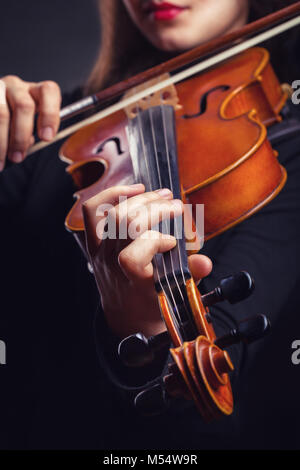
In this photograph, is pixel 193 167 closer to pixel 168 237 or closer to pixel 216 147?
pixel 216 147

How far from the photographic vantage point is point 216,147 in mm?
546

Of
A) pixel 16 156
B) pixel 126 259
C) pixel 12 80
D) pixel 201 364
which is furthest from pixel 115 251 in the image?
pixel 12 80

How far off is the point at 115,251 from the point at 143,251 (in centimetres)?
5

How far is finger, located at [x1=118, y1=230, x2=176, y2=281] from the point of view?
1.23ft

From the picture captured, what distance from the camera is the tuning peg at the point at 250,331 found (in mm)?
339

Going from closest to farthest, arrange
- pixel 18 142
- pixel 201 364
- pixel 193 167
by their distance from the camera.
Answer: pixel 201 364
pixel 193 167
pixel 18 142

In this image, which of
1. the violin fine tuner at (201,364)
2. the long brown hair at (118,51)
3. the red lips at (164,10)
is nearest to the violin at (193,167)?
the violin fine tuner at (201,364)

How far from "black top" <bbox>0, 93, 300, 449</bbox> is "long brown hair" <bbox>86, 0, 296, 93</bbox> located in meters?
0.45

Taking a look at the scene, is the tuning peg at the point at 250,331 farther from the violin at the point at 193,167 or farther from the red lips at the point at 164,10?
the red lips at the point at 164,10

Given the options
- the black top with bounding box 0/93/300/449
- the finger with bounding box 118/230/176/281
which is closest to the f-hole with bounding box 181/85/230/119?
the black top with bounding box 0/93/300/449

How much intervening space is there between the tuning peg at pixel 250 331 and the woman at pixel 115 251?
8 cm

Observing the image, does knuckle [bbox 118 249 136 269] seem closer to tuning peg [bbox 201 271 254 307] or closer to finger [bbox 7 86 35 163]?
tuning peg [bbox 201 271 254 307]
